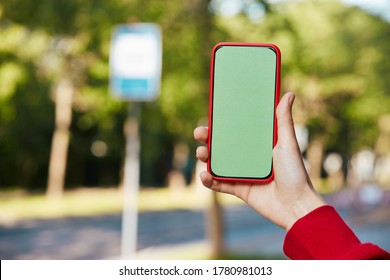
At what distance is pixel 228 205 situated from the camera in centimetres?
2583

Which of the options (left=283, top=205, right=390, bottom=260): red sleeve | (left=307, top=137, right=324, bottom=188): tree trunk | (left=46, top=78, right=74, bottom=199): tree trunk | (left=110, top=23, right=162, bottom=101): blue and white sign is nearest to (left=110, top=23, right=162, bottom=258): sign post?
(left=110, top=23, right=162, bottom=101): blue and white sign

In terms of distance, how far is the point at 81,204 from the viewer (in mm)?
20516

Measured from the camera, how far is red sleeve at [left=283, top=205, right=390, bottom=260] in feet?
5.19

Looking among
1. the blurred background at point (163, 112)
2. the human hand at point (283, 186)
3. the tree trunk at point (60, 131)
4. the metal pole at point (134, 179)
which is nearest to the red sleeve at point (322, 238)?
the human hand at point (283, 186)

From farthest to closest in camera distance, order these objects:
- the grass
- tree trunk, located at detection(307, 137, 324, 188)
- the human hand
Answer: tree trunk, located at detection(307, 137, 324, 188) → the grass → the human hand

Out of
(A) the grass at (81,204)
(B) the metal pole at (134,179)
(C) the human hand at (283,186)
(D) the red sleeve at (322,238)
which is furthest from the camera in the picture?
(A) the grass at (81,204)

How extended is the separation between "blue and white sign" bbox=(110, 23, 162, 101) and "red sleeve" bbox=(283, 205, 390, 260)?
17.3 feet

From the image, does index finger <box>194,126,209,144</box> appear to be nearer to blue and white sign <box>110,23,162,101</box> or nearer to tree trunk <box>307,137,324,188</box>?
blue and white sign <box>110,23,162,101</box>

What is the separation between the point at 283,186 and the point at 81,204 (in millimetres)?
19088

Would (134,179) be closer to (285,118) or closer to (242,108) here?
(242,108)

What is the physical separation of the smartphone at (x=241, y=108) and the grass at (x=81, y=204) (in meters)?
13.2

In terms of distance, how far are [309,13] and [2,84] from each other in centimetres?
706

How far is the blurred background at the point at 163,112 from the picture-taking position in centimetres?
948

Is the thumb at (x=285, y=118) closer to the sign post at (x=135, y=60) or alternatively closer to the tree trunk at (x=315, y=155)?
the sign post at (x=135, y=60)
